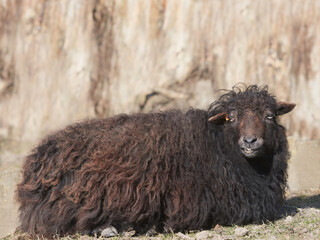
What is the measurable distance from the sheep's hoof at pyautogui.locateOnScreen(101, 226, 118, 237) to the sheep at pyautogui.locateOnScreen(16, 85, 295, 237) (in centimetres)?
10

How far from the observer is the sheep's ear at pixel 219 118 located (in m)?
7.77

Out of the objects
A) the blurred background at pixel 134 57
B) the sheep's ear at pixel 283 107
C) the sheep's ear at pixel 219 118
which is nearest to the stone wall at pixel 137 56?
the blurred background at pixel 134 57

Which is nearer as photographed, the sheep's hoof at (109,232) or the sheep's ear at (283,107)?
the sheep's hoof at (109,232)

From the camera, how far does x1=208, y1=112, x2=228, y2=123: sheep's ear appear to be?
7773mm

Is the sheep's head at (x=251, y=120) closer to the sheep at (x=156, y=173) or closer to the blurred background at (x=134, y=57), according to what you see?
the sheep at (x=156, y=173)

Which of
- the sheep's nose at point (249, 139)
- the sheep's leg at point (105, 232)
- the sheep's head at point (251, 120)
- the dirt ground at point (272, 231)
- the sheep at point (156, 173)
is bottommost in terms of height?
the sheep's leg at point (105, 232)

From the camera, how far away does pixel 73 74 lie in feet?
42.9

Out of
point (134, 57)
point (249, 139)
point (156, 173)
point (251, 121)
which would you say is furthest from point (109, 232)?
point (134, 57)

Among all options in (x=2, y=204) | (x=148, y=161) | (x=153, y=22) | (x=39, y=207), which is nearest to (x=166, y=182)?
(x=148, y=161)

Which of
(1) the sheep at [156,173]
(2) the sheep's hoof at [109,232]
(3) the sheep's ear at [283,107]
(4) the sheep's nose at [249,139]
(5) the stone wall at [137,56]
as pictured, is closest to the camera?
(2) the sheep's hoof at [109,232]

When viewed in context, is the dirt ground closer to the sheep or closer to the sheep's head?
the sheep

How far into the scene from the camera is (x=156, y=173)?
7.30 meters

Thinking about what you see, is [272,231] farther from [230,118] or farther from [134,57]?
[134,57]

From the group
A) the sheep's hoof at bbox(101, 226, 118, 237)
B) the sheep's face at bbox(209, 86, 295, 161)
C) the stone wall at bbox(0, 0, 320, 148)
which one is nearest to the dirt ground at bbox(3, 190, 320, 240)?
the sheep's hoof at bbox(101, 226, 118, 237)
